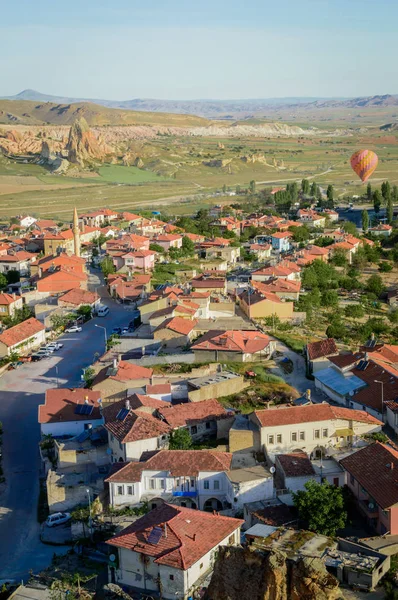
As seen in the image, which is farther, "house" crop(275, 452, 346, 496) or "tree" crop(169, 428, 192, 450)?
"tree" crop(169, 428, 192, 450)

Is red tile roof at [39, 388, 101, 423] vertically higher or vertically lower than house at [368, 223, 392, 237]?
higher

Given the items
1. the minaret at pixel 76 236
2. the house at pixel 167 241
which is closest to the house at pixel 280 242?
the house at pixel 167 241

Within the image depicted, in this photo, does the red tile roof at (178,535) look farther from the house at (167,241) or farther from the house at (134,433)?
the house at (167,241)

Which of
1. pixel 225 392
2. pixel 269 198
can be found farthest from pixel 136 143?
pixel 225 392

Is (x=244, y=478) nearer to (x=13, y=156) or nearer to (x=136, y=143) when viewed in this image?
(x=13, y=156)

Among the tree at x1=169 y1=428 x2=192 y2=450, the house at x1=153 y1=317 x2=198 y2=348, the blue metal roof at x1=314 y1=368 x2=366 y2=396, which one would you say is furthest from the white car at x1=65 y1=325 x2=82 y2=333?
the tree at x1=169 y1=428 x2=192 y2=450

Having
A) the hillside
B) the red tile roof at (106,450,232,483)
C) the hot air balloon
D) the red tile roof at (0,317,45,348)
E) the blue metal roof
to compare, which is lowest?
the red tile roof at (0,317,45,348)

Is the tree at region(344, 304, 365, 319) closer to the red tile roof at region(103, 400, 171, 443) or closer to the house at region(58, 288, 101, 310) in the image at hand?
the house at region(58, 288, 101, 310)

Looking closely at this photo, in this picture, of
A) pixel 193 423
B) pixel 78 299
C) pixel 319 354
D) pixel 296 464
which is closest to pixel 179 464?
pixel 193 423
